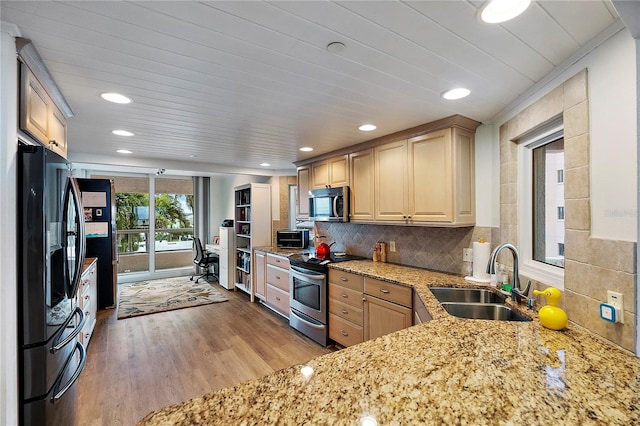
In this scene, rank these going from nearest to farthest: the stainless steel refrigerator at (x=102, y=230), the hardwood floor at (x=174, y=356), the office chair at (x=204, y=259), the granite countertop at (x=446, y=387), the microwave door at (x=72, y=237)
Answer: the granite countertop at (x=446, y=387) < the microwave door at (x=72, y=237) < the hardwood floor at (x=174, y=356) < the stainless steel refrigerator at (x=102, y=230) < the office chair at (x=204, y=259)

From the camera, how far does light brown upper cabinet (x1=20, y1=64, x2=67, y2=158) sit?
4.47ft

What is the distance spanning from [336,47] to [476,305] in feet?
6.15

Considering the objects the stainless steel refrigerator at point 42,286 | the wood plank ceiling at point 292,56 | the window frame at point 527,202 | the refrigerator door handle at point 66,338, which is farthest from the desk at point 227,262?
the window frame at point 527,202

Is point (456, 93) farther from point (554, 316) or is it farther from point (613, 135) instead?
point (554, 316)

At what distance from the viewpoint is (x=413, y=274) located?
2711mm

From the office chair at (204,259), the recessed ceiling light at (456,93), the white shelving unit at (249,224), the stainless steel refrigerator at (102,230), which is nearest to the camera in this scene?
the recessed ceiling light at (456,93)

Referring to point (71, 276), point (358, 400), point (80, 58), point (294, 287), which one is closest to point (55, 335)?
point (71, 276)

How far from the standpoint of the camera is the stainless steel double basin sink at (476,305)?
6.28 feet

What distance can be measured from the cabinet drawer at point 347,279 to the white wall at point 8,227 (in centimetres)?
233

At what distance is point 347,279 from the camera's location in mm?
2980

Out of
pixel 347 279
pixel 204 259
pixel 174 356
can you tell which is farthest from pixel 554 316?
pixel 204 259

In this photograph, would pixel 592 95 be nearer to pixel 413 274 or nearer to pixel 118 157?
pixel 413 274

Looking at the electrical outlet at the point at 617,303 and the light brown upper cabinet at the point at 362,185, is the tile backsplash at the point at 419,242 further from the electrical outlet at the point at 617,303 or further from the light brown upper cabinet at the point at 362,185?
the electrical outlet at the point at 617,303

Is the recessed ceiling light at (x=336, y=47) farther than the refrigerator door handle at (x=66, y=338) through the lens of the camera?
No
